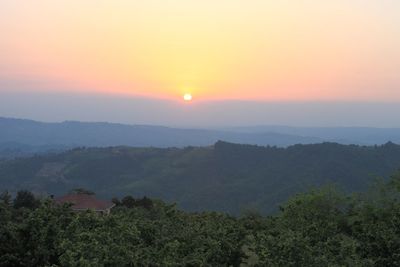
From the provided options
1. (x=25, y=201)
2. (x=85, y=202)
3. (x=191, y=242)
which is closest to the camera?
(x=191, y=242)

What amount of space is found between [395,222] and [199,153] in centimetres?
16809

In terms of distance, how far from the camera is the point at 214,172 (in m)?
164

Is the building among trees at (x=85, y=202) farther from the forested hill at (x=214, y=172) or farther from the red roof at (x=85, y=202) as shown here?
the forested hill at (x=214, y=172)

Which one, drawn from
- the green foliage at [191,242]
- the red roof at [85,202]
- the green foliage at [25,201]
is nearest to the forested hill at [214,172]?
the red roof at [85,202]

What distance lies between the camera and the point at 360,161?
144m


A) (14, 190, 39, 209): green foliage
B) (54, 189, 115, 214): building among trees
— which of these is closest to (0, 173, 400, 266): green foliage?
(14, 190, 39, 209): green foliage

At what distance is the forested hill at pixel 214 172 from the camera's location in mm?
131625

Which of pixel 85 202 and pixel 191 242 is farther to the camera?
pixel 85 202

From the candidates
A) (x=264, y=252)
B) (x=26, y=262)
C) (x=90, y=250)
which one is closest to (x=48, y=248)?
(x=26, y=262)

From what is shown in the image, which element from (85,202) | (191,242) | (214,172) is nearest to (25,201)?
(85,202)

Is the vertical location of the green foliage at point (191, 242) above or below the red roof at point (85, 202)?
above

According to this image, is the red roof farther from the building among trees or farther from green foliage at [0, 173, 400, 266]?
green foliage at [0, 173, 400, 266]

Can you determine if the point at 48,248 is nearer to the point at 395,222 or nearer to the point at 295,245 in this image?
the point at 295,245

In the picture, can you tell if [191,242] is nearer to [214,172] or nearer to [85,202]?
[85,202]
